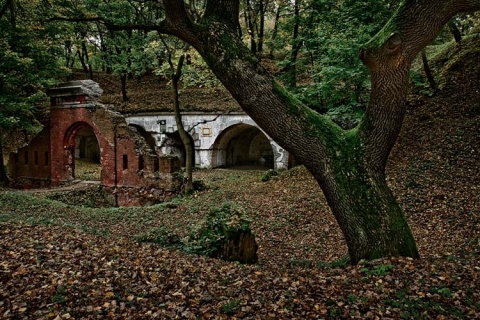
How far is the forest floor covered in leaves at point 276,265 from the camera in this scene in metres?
3.32

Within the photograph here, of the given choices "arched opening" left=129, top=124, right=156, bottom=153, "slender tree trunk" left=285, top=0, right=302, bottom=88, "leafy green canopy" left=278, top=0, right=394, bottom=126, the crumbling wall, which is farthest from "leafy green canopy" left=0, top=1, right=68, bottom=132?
"leafy green canopy" left=278, top=0, right=394, bottom=126

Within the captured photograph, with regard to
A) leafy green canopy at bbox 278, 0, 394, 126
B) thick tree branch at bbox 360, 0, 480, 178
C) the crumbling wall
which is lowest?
the crumbling wall

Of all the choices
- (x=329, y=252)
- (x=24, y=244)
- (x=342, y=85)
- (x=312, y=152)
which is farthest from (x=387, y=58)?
(x=342, y=85)

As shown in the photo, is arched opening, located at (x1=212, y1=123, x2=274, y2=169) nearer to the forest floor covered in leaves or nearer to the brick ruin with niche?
the brick ruin with niche

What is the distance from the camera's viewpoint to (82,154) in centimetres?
2623

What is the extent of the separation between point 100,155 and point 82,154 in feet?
39.2

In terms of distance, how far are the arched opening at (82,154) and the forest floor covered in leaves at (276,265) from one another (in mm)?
6148

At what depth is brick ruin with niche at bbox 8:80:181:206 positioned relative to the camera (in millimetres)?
14305

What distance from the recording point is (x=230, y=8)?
178 inches

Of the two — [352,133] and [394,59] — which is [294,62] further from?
[394,59]

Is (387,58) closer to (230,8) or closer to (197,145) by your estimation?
(230,8)

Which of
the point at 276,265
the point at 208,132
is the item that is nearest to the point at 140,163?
the point at 208,132

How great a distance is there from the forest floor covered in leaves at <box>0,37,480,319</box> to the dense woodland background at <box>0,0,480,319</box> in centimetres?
2

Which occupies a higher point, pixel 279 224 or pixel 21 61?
pixel 21 61
